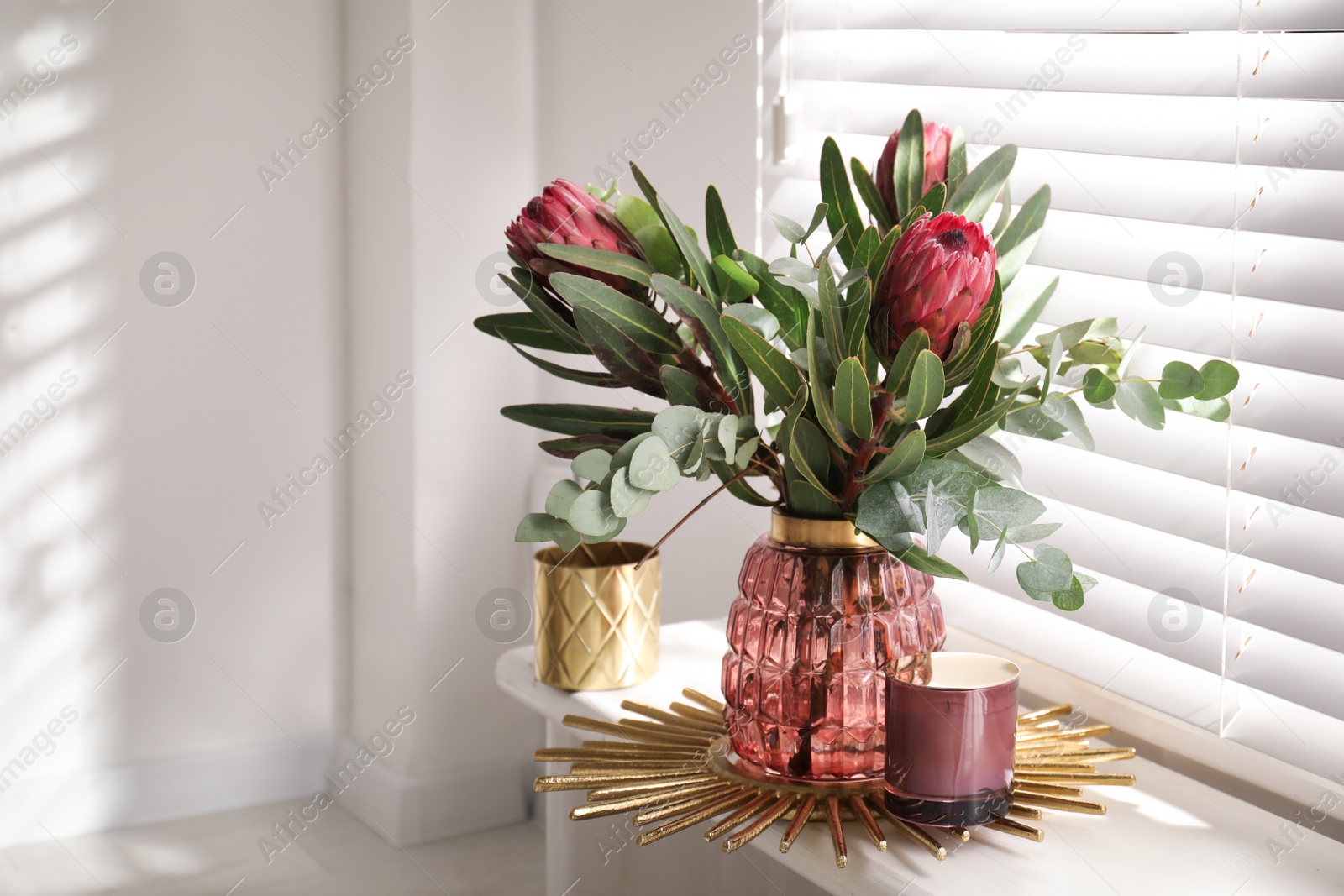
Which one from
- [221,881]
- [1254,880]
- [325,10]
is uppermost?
[325,10]

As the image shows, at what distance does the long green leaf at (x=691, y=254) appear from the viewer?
0.80 metres

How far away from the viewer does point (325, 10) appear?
2.13 metres

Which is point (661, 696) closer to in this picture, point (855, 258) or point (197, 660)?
point (855, 258)

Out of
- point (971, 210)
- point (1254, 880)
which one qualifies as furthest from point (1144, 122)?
point (1254, 880)

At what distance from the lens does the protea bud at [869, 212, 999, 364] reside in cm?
69

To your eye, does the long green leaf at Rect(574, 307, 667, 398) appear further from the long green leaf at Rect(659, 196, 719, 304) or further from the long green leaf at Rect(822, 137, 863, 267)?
the long green leaf at Rect(822, 137, 863, 267)

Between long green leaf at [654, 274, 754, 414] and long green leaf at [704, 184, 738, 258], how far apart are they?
0.09 metres

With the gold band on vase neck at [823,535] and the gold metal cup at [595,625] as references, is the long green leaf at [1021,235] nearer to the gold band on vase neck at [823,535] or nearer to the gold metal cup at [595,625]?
the gold band on vase neck at [823,535]

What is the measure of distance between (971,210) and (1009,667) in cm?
34

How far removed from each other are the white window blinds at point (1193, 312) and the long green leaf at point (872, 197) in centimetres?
13

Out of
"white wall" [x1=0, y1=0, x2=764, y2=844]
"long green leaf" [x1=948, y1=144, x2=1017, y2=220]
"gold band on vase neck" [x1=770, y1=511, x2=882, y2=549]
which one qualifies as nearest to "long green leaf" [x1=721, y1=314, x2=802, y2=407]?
"gold band on vase neck" [x1=770, y1=511, x2=882, y2=549]

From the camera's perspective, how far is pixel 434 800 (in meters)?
2.09

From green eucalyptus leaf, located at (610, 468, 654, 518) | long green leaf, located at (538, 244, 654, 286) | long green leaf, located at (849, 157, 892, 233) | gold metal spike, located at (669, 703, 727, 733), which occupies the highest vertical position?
long green leaf, located at (849, 157, 892, 233)

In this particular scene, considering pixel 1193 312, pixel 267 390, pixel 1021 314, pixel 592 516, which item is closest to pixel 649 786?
pixel 592 516
